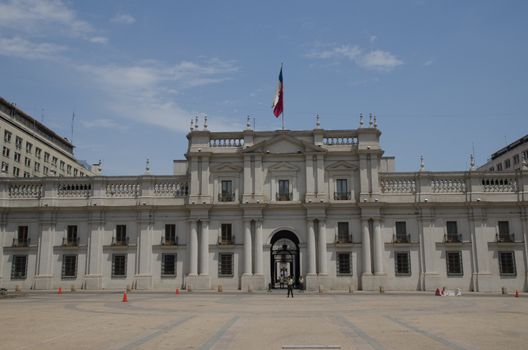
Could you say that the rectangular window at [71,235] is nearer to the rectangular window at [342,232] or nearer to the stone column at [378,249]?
the rectangular window at [342,232]

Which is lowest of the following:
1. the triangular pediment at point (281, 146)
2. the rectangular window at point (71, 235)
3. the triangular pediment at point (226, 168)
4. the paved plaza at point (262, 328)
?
the paved plaza at point (262, 328)

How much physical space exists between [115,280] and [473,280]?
1351 inches

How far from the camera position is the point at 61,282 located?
51469 mm

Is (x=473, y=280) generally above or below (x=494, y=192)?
below

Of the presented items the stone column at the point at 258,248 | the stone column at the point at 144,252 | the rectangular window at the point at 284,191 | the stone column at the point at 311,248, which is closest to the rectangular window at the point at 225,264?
the stone column at the point at 258,248

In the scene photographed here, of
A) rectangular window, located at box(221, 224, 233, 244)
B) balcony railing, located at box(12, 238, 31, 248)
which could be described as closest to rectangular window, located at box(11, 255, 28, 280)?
balcony railing, located at box(12, 238, 31, 248)

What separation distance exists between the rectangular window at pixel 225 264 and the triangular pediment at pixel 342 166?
1317 cm

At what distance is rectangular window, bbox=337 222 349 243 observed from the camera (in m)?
50.8

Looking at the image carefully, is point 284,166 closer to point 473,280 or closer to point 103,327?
point 473,280

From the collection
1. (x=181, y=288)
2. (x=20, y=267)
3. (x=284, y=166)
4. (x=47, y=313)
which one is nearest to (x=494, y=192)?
(x=284, y=166)

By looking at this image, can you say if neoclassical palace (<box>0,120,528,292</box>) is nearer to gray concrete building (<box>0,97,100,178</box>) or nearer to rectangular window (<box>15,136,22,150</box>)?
gray concrete building (<box>0,97,100,178</box>)

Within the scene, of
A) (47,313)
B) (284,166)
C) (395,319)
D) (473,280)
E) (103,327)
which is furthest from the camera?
(284,166)

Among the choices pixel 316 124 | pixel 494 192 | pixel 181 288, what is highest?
pixel 316 124

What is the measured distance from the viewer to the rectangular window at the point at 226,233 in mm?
51406
